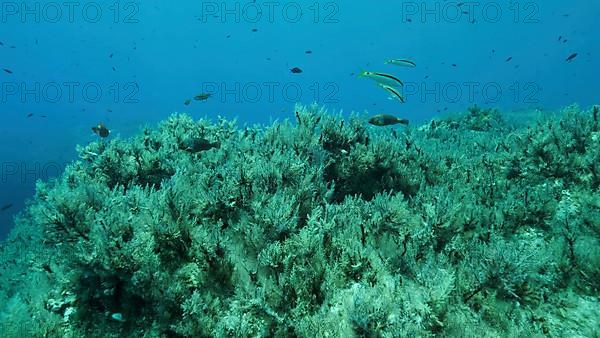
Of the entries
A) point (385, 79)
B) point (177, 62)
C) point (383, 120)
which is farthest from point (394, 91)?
→ point (177, 62)

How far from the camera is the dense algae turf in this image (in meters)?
2.79

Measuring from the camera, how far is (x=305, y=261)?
319 cm

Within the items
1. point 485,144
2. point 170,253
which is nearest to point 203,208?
point 170,253

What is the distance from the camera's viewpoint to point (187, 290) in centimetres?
309

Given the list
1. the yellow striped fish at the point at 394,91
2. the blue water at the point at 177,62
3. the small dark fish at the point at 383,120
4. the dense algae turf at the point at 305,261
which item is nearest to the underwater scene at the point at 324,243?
the dense algae turf at the point at 305,261

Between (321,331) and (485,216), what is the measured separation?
2.52 metres

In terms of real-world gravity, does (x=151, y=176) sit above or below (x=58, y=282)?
above

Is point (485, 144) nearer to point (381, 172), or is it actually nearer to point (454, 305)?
point (381, 172)

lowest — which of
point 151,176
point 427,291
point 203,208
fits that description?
point 427,291

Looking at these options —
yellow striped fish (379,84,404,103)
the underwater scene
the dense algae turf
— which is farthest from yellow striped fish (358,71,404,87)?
the dense algae turf

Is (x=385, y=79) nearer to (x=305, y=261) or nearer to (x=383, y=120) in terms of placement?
(x=383, y=120)

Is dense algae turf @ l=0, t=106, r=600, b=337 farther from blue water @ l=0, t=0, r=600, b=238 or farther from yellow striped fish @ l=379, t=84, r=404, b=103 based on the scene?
blue water @ l=0, t=0, r=600, b=238

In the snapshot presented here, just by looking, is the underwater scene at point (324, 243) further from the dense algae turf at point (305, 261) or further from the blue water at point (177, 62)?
the blue water at point (177, 62)

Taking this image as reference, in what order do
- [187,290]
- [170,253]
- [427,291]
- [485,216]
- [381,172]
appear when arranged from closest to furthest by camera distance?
[427,291], [187,290], [170,253], [485,216], [381,172]
